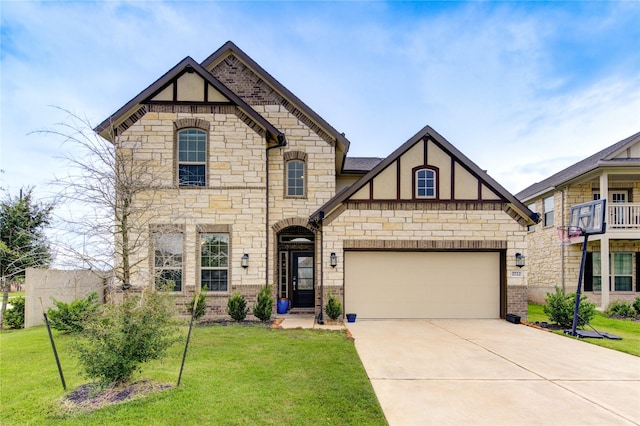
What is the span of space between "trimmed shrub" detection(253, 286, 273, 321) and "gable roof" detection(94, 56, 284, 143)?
5341mm

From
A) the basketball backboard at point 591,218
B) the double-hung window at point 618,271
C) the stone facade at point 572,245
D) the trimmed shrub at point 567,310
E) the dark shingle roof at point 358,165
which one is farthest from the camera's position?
the dark shingle roof at point 358,165

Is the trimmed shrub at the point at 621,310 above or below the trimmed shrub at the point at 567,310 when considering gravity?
below

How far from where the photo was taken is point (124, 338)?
5.16 metres

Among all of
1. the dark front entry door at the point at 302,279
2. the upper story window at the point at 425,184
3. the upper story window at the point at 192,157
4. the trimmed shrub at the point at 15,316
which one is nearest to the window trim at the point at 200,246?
the upper story window at the point at 192,157

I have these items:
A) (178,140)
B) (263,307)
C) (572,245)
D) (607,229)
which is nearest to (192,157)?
(178,140)

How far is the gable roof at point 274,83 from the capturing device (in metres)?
13.2

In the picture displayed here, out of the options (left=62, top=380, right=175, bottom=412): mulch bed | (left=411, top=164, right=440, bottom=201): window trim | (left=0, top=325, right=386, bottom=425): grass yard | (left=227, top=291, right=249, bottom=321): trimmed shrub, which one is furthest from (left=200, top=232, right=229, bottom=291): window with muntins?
(left=411, top=164, right=440, bottom=201): window trim

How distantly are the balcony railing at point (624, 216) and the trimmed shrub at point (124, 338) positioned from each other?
55.4 ft

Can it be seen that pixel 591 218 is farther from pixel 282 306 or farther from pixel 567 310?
pixel 282 306

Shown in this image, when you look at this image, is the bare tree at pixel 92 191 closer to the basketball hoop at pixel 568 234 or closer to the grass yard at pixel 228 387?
the grass yard at pixel 228 387

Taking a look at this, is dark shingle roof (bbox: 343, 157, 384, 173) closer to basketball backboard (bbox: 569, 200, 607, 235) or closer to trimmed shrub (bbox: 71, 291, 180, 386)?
basketball backboard (bbox: 569, 200, 607, 235)

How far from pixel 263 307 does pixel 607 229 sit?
1396cm

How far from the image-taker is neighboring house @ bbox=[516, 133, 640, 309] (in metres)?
14.4

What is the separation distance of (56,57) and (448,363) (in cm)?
1592
